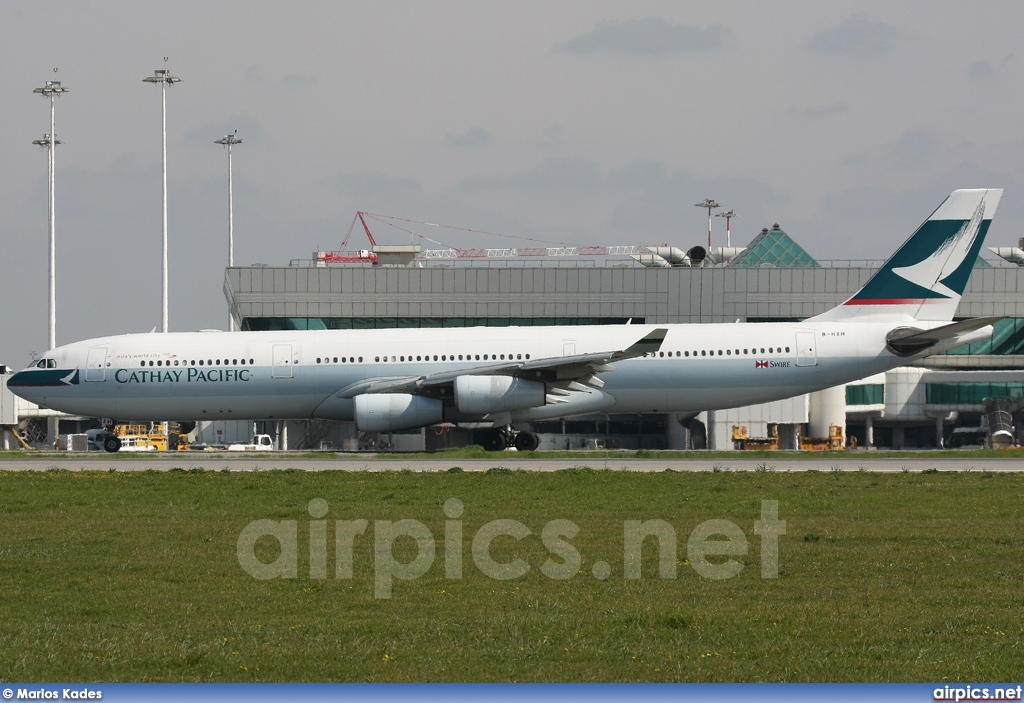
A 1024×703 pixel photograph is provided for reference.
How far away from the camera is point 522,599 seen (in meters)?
12.8

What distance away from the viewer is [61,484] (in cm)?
2766

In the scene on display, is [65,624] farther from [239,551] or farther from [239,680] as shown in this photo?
[239,551]

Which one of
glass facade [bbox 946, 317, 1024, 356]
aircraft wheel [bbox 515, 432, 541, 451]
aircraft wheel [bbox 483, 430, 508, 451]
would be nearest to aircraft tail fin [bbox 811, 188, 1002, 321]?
aircraft wheel [bbox 515, 432, 541, 451]

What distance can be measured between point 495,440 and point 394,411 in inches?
163

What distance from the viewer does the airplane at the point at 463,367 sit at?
1635 inches

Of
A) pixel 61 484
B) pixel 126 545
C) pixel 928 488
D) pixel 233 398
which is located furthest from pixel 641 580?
pixel 233 398

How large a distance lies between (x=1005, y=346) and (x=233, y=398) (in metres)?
47.9

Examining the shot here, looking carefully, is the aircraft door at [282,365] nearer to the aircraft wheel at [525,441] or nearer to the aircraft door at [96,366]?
the aircraft door at [96,366]

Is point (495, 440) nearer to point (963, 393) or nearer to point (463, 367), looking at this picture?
point (463, 367)

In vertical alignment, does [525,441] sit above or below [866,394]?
below

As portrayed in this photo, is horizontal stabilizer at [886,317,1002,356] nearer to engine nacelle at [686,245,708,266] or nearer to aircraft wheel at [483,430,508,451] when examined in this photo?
aircraft wheel at [483,430,508,451]

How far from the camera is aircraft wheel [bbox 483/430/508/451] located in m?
42.2

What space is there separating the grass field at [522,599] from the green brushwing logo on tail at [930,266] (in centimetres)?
2207

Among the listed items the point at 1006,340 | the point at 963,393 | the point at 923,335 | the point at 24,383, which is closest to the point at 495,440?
the point at 923,335
